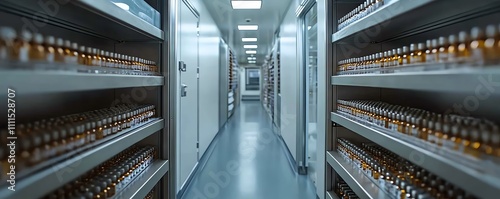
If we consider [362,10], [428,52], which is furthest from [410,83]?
[362,10]

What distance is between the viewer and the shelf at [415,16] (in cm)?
130

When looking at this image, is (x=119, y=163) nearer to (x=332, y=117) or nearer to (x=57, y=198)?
(x=57, y=198)

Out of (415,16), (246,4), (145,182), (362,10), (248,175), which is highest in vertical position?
(246,4)

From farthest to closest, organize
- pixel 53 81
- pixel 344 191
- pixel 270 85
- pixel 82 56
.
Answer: pixel 270 85, pixel 344 191, pixel 82 56, pixel 53 81

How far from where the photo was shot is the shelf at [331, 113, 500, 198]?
85 cm

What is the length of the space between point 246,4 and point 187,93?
2.42 metres

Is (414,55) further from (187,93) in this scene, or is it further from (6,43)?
(187,93)

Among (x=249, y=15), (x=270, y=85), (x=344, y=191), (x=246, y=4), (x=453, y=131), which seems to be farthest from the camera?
(x=270, y=85)

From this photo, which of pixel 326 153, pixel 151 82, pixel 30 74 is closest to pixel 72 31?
pixel 151 82

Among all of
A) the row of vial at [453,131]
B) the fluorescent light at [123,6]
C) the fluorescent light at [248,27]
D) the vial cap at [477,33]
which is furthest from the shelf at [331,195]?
the fluorescent light at [248,27]

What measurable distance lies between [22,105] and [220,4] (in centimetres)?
417

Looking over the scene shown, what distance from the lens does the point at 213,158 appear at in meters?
4.90

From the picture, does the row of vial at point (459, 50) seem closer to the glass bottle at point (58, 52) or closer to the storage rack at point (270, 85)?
the glass bottle at point (58, 52)

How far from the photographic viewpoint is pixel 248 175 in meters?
3.90
